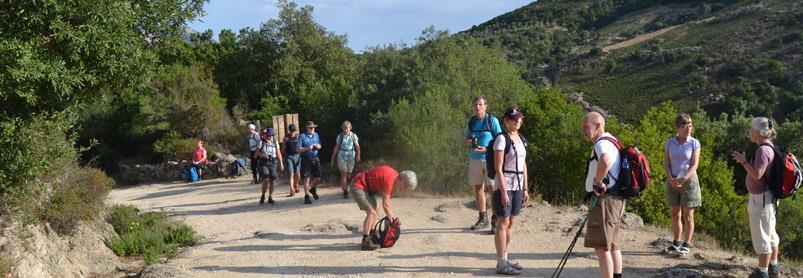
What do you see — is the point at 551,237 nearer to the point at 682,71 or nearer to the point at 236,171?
the point at 236,171

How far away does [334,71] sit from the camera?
89.2 ft

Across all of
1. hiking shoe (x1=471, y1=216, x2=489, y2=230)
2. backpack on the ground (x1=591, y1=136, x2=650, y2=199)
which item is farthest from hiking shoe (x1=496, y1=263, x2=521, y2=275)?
hiking shoe (x1=471, y1=216, x2=489, y2=230)

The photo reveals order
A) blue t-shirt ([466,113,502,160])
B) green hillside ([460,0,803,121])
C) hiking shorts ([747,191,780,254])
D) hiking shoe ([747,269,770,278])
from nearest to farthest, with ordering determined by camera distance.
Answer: hiking shorts ([747,191,780,254]) < hiking shoe ([747,269,770,278]) < blue t-shirt ([466,113,502,160]) < green hillside ([460,0,803,121])

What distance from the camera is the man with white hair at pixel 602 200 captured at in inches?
232

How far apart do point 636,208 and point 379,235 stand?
353 inches

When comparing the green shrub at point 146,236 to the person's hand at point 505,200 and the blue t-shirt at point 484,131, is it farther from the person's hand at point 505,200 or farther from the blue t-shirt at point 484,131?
the person's hand at point 505,200

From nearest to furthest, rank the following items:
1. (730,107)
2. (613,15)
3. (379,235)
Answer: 1. (379,235)
2. (730,107)
3. (613,15)

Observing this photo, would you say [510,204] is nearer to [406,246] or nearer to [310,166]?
[406,246]

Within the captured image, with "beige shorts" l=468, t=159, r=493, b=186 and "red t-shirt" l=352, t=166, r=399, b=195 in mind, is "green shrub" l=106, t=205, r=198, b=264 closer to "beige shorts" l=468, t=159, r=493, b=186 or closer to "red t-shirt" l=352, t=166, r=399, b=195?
"red t-shirt" l=352, t=166, r=399, b=195

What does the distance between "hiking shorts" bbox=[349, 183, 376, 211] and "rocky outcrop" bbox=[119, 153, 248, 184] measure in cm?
1287

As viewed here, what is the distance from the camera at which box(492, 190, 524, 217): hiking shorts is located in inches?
272

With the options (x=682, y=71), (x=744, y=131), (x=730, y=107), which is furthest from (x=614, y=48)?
(x=744, y=131)

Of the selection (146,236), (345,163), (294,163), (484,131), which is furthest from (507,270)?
(294,163)

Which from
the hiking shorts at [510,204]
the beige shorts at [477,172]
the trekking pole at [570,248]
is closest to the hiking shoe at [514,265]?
the trekking pole at [570,248]
